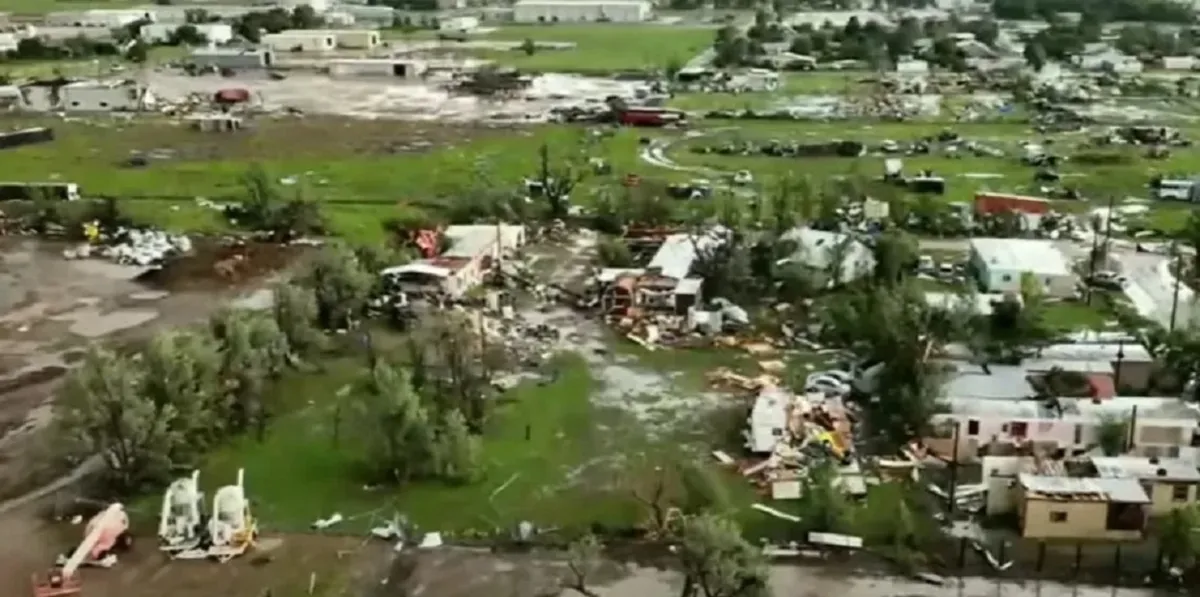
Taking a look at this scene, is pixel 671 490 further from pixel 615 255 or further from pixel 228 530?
pixel 615 255

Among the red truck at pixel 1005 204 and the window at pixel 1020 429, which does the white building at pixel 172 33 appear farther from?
the window at pixel 1020 429

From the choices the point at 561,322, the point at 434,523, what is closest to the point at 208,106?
the point at 561,322

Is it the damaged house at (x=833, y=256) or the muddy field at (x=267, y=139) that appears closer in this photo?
the damaged house at (x=833, y=256)

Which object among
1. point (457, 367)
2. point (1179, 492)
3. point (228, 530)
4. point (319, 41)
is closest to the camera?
point (228, 530)

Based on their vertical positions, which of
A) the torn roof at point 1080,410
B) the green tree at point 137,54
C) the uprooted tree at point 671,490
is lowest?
the uprooted tree at point 671,490

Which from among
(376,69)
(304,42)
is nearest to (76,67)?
(304,42)

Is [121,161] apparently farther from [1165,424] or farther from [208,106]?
[1165,424]

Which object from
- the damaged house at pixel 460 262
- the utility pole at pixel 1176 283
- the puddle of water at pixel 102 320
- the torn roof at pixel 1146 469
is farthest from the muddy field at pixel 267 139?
the torn roof at pixel 1146 469

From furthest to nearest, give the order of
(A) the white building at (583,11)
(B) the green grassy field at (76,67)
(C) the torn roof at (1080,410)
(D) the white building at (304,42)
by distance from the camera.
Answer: (A) the white building at (583,11)
(D) the white building at (304,42)
(B) the green grassy field at (76,67)
(C) the torn roof at (1080,410)
